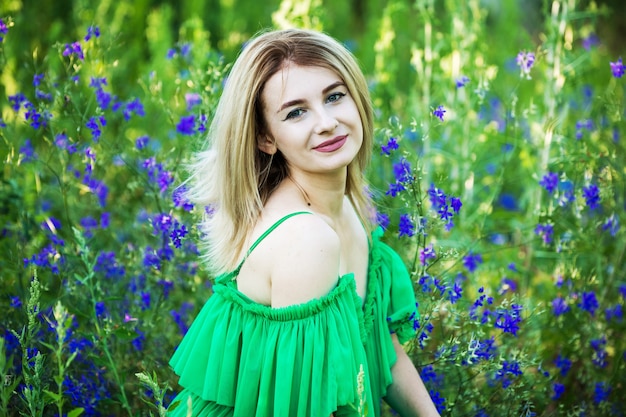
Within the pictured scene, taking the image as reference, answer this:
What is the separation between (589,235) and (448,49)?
5.02ft

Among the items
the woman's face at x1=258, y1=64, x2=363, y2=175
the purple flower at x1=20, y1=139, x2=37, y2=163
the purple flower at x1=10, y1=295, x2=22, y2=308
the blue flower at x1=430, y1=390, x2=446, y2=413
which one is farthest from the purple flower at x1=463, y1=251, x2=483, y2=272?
the purple flower at x1=20, y1=139, x2=37, y2=163

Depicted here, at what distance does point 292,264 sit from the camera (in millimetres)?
1728

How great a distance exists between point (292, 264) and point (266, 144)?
0.41m

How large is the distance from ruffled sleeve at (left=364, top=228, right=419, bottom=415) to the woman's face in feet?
1.33

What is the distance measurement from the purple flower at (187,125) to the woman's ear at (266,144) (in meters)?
0.57

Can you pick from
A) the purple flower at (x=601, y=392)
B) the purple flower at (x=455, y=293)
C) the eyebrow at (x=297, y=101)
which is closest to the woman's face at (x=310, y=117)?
the eyebrow at (x=297, y=101)

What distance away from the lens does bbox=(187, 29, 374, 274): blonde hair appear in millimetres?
1886

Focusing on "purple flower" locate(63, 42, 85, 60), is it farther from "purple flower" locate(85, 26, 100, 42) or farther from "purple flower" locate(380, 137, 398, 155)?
"purple flower" locate(380, 137, 398, 155)

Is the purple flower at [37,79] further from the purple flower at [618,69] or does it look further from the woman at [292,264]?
the purple flower at [618,69]

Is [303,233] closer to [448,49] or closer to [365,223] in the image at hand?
[365,223]

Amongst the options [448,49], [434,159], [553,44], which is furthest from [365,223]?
[448,49]

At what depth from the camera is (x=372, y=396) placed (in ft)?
6.76

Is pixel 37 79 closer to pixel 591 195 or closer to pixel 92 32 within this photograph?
pixel 92 32

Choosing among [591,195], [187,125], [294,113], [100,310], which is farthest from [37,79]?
[591,195]
